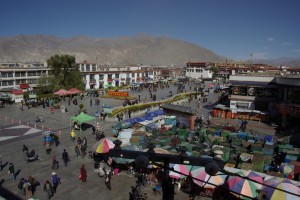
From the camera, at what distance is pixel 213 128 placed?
2981 centimetres

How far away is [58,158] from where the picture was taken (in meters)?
22.9

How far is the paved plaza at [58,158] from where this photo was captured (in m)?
17.1

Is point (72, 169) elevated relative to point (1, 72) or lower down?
lower down

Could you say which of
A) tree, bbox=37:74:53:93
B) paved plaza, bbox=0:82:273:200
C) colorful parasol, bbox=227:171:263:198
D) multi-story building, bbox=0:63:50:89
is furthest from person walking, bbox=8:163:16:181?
multi-story building, bbox=0:63:50:89

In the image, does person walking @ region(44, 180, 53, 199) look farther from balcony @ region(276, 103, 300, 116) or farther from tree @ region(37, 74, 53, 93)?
tree @ region(37, 74, 53, 93)

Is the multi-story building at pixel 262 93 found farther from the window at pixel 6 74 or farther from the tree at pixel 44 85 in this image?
the window at pixel 6 74

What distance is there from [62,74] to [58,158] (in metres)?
42.0

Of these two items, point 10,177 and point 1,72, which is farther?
point 1,72

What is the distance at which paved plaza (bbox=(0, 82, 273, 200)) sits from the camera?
17.1 meters

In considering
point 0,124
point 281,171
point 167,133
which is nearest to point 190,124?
point 167,133

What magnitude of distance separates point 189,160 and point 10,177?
60.9ft

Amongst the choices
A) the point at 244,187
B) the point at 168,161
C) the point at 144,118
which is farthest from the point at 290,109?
the point at 168,161

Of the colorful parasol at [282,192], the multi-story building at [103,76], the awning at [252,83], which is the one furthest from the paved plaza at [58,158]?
the multi-story building at [103,76]

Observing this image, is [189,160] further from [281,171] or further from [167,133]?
[167,133]
